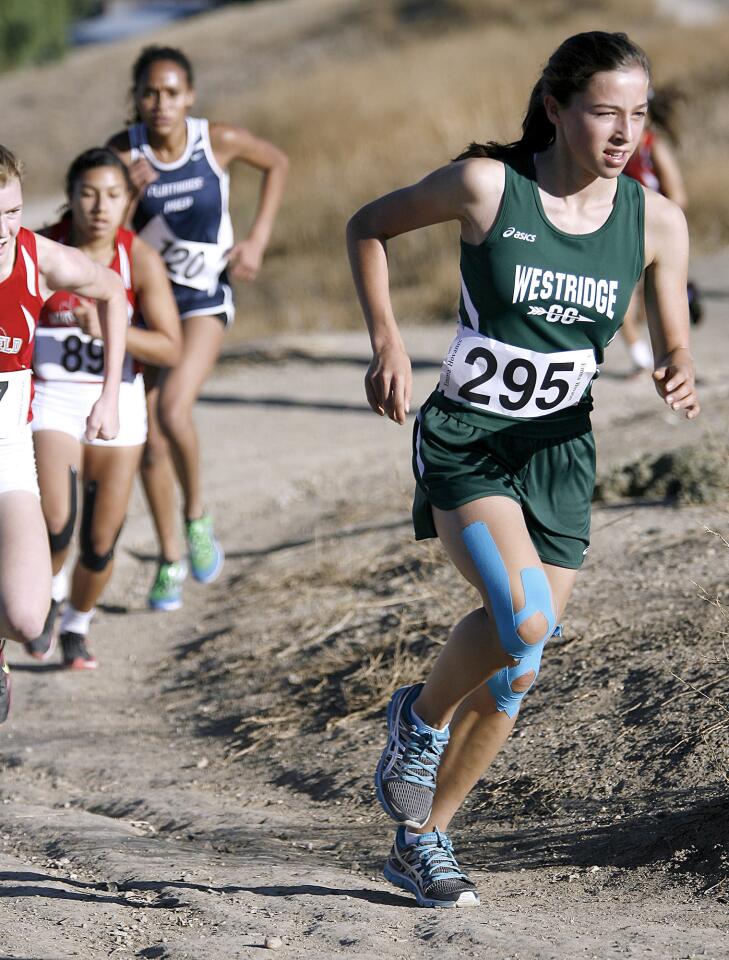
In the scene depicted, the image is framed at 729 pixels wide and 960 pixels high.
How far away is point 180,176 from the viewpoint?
6.40 metres

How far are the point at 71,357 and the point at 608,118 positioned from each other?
2584 mm

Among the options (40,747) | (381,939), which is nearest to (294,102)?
(40,747)

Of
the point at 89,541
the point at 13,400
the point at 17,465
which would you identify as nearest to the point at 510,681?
the point at 17,465

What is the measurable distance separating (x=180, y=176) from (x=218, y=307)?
0.59 metres

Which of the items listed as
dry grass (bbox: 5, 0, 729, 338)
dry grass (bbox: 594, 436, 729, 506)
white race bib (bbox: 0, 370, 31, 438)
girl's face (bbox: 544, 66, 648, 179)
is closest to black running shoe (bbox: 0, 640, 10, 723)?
white race bib (bbox: 0, 370, 31, 438)

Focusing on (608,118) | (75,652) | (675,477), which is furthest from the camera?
(675,477)

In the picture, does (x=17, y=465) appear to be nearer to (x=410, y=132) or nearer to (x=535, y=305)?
(x=535, y=305)

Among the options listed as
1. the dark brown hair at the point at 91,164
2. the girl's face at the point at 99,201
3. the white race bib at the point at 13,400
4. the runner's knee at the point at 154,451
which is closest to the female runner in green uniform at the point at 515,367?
the white race bib at the point at 13,400

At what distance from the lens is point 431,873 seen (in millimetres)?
3654

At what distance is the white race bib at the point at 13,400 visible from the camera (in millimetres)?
3924

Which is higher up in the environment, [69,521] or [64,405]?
[64,405]

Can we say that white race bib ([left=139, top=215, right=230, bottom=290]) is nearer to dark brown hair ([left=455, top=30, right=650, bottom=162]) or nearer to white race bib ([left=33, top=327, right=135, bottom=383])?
white race bib ([left=33, top=327, right=135, bottom=383])

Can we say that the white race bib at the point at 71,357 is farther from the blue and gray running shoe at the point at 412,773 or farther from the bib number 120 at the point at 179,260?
the blue and gray running shoe at the point at 412,773

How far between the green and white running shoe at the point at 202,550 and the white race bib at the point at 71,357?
1.46 m
